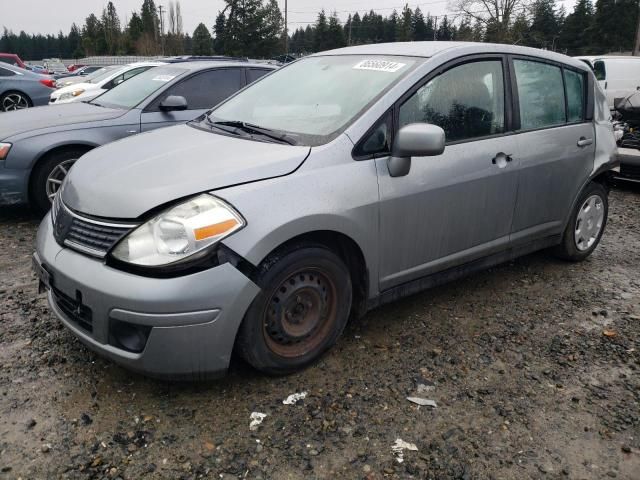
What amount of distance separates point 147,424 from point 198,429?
23cm

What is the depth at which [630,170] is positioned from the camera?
23.8 feet

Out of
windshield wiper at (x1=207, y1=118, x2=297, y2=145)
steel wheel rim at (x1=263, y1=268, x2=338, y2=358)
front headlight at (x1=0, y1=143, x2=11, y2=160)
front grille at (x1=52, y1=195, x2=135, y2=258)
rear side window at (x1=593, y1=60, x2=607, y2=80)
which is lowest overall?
steel wheel rim at (x1=263, y1=268, x2=338, y2=358)

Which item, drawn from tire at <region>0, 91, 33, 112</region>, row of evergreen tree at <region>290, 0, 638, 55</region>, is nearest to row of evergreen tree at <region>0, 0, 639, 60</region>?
row of evergreen tree at <region>290, 0, 638, 55</region>

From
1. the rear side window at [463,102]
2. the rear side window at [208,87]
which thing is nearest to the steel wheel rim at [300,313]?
the rear side window at [463,102]

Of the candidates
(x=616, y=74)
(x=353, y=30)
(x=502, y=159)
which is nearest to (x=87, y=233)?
(x=502, y=159)

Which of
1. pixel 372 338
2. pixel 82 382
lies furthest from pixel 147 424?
pixel 372 338

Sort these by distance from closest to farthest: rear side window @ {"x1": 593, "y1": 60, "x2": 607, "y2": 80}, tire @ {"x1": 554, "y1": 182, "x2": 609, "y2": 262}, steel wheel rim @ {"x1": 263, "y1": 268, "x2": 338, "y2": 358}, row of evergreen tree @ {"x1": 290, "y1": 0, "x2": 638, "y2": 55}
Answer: steel wheel rim @ {"x1": 263, "y1": 268, "x2": 338, "y2": 358} → tire @ {"x1": 554, "y1": 182, "x2": 609, "y2": 262} → rear side window @ {"x1": 593, "y1": 60, "x2": 607, "y2": 80} → row of evergreen tree @ {"x1": 290, "y1": 0, "x2": 638, "y2": 55}

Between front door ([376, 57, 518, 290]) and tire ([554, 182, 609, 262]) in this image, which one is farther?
tire ([554, 182, 609, 262])

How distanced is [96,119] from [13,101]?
8.66m

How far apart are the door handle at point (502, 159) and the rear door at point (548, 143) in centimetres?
14

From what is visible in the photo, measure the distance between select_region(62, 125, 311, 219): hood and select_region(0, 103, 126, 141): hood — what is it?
256 cm

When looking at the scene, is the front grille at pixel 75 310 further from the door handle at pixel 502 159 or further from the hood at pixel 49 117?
the hood at pixel 49 117

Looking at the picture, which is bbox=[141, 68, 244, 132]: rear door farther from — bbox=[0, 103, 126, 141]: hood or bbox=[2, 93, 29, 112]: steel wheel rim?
bbox=[2, 93, 29, 112]: steel wheel rim

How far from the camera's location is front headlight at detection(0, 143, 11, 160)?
4.93 metres
